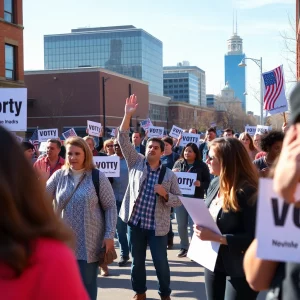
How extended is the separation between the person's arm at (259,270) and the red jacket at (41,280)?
2.46 ft

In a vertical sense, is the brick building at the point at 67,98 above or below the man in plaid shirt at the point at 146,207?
above

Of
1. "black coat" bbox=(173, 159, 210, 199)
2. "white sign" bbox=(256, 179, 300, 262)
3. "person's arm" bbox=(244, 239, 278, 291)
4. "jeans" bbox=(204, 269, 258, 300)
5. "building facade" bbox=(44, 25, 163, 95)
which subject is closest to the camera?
"white sign" bbox=(256, 179, 300, 262)

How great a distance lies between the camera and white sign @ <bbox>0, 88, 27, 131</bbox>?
7.54 metres

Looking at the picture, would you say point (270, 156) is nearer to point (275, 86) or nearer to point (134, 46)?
point (275, 86)

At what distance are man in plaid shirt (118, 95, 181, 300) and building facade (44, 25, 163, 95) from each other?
117 m

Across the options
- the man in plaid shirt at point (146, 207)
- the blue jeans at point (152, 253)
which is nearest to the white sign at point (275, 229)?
the man in plaid shirt at point (146, 207)

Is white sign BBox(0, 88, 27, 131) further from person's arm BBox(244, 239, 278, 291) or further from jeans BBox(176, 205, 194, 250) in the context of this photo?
person's arm BBox(244, 239, 278, 291)

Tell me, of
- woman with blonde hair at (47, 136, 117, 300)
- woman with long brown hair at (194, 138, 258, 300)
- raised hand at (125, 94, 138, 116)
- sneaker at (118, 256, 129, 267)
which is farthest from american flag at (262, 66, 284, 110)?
woman with long brown hair at (194, 138, 258, 300)

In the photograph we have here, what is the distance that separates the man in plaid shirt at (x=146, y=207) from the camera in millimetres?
6551

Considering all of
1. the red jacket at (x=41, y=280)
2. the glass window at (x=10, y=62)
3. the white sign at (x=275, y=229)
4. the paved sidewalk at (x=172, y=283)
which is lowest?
the paved sidewalk at (x=172, y=283)

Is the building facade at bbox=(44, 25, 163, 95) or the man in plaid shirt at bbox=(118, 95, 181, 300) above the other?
the building facade at bbox=(44, 25, 163, 95)

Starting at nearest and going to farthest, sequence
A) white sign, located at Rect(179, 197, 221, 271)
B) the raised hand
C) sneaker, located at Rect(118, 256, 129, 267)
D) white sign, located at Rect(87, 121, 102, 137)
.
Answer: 1. white sign, located at Rect(179, 197, 221, 271)
2. the raised hand
3. sneaker, located at Rect(118, 256, 129, 267)
4. white sign, located at Rect(87, 121, 102, 137)

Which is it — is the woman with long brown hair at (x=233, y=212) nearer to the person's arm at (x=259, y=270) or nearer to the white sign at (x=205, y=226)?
the white sign at (x=205, y=226)

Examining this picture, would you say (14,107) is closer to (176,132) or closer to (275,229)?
(275,229)
